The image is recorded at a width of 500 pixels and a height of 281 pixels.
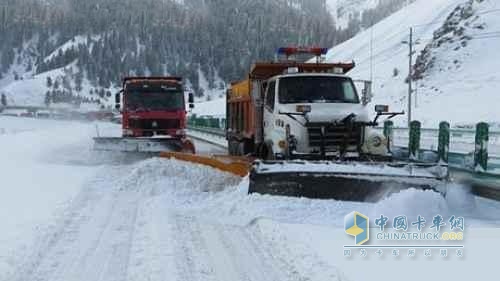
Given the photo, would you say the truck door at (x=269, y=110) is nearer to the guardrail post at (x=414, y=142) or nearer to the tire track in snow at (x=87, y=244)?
the tire track in snow at (x=87, y=244)

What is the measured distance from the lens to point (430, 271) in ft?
20.0

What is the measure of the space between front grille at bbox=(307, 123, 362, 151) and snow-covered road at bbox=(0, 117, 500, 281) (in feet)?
5.20

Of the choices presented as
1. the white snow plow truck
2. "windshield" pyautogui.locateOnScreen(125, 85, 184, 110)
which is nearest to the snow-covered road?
the white snow plow truck

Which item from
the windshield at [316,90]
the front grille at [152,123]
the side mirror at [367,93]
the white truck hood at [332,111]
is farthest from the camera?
the front grille at [152,123]

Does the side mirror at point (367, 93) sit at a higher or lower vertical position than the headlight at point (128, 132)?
higher

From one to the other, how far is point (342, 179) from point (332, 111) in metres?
2.31

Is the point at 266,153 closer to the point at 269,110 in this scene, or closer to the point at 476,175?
the point at 269,110

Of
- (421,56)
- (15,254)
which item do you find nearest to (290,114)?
(15,254)

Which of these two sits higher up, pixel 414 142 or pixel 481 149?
pixel 481 149

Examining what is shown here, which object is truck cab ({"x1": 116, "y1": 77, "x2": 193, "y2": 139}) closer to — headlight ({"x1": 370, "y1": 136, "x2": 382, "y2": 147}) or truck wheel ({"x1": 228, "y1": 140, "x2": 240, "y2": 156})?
truck wheel ({"x1": 228, "y1": 140, "x2": 240, "y2": 156})

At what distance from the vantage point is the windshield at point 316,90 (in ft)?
39.5

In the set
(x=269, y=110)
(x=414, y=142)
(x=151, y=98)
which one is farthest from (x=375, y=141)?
(x=151, y=98)

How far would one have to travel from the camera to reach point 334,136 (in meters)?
11.1

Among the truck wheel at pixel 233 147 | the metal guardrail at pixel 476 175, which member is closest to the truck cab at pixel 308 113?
the metal guardrail at pixel 476 175
